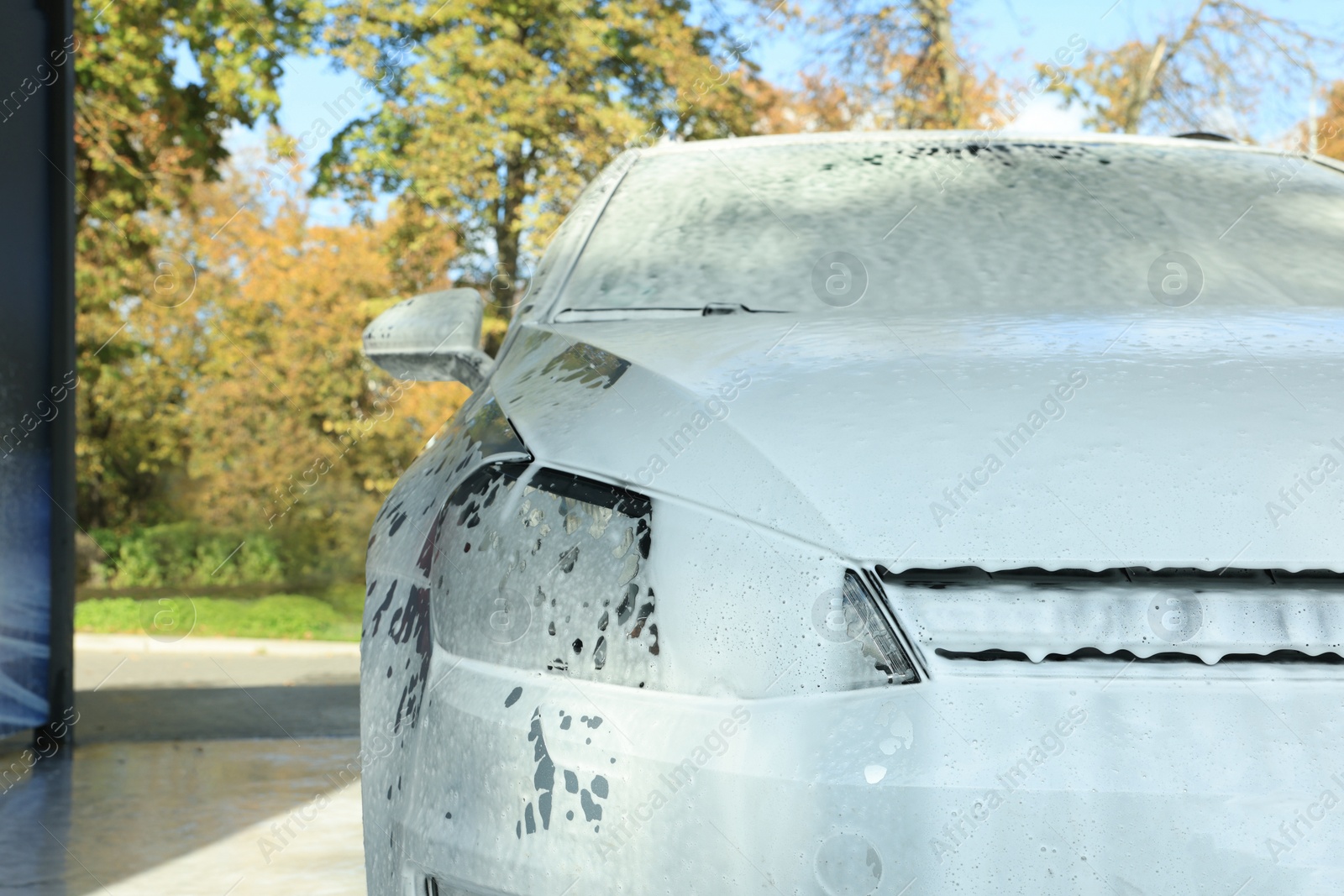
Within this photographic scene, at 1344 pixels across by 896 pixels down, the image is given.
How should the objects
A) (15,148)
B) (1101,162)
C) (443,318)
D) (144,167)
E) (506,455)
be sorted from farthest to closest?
(144,167), (15,148), (1101,162), (443,318), (506,455)

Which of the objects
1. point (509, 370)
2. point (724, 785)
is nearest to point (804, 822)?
point (724, 785)

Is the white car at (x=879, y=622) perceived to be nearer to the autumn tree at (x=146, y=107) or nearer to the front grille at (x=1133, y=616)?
the front grille at (x=1133, y=616)

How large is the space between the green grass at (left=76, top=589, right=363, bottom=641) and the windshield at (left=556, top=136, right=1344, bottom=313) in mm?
11807

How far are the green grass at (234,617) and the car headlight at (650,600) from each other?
12536mm

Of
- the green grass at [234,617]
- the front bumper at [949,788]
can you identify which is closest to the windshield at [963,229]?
the front bumper at [949,788]

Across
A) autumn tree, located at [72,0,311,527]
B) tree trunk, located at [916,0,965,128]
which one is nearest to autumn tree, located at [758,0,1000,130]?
tree trunk, located at [916,0,965,128]

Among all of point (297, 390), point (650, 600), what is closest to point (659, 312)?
point (650, 600)

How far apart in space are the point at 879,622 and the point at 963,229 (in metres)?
1.21

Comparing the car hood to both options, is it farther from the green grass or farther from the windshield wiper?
the green grass

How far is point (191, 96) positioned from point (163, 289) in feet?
21.4

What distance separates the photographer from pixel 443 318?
2438 millimetres

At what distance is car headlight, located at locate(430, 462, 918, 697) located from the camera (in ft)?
4.41

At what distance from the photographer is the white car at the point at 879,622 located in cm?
123

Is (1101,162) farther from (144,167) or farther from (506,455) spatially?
(144,167)
